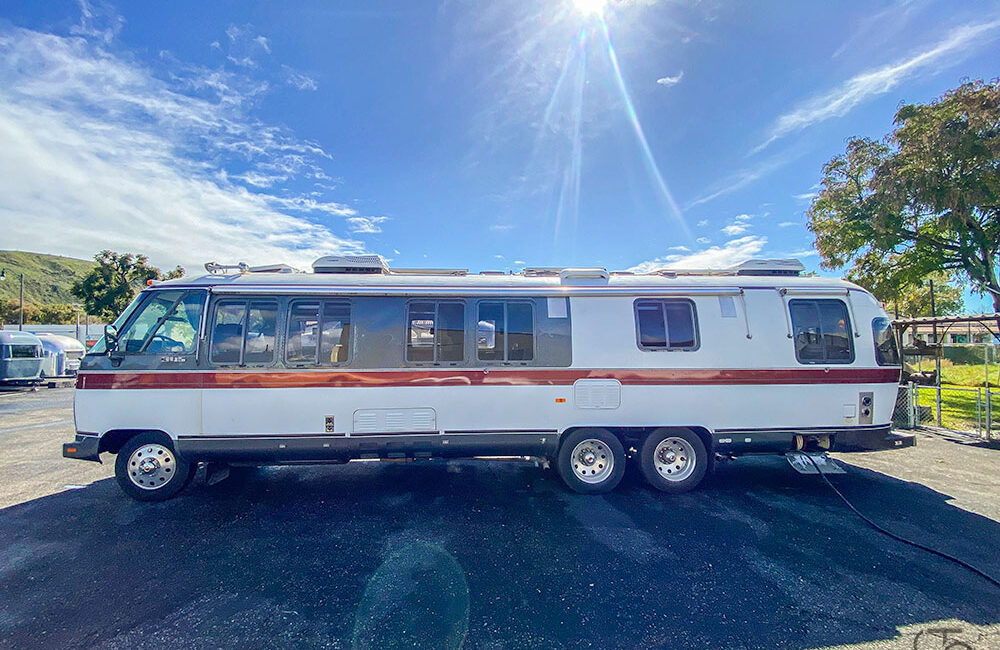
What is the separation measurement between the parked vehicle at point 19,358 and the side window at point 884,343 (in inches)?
1131

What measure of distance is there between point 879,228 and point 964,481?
1216 centimetres

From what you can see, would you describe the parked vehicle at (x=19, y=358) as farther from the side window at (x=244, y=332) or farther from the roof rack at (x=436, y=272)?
the roof rack at (x=436, y=272)

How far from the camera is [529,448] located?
217 inches

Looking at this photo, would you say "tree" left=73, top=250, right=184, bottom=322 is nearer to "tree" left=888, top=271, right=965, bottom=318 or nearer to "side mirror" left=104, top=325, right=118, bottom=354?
"side mirror" left=104, top=325, right=118, bottom=354

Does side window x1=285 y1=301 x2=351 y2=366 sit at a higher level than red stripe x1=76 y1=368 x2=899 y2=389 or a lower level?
higher

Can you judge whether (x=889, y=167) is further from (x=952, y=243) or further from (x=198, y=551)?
(x=198, y=551)

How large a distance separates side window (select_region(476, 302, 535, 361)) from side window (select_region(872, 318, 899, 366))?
4937 mm

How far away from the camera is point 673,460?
571 centimetres

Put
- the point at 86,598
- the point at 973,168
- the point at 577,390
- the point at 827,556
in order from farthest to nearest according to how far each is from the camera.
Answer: the point at 973,168
the point at 577,390
the point at 827,556
the point at 86,598

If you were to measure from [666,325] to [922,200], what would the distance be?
46.1 feet

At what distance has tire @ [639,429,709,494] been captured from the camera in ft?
18.3

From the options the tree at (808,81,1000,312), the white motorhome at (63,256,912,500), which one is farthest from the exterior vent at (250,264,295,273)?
the tree at (808,81,1000,312)

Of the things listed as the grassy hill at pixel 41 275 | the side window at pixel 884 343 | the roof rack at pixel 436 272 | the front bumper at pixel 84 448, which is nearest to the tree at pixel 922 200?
the side window at pixel 884 343

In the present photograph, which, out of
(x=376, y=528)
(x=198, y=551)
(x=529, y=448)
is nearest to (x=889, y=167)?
(x=529, y=448)
